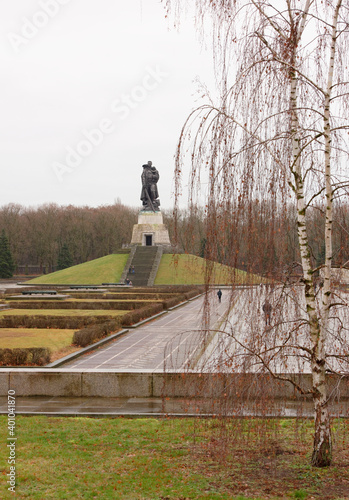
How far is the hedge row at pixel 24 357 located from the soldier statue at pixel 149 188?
1705 inches

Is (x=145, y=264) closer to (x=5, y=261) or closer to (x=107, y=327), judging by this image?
(x=5, y=261)

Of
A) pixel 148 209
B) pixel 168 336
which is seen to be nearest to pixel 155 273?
pixel 148 209

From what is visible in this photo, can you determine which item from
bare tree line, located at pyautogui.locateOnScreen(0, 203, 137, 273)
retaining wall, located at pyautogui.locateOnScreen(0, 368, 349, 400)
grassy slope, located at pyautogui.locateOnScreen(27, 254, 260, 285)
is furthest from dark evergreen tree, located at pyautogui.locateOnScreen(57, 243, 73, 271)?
retaining wall, located at pyautogui.locateOnScreen(0, 368, 349, 400)

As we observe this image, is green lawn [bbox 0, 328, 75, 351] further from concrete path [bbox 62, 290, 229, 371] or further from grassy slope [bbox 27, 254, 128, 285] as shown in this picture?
grassy slope [bbox 27, 254, 128, 285]

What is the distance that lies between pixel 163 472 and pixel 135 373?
3528 mm

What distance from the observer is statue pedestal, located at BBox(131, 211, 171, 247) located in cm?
5338

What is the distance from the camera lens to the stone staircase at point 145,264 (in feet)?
150

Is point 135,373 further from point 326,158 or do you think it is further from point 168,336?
point 168,336

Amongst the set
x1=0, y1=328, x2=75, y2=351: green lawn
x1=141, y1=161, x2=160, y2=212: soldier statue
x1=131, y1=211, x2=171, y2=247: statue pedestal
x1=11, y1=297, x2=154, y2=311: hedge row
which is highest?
x1=141, y1=161, x2=160, y2=212: soldier statue

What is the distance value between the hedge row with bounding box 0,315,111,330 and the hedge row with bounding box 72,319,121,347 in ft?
5.25

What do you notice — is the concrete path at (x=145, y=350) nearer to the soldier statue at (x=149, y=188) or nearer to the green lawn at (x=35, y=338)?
the green lawn at (x=35, y=338)

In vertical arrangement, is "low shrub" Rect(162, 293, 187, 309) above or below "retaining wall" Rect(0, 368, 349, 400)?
above

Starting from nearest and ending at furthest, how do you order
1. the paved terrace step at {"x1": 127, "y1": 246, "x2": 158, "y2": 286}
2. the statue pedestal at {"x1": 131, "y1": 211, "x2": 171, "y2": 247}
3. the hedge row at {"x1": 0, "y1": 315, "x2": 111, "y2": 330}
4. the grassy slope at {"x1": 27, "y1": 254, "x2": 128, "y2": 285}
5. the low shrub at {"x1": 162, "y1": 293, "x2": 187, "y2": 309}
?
the hedge row at {"x1": 0, "y1": 315, "x2": 111, "y2": 330} < the low shrub at {"x1": 162, "y1": 293, "x2": 187, "y2": 309} < the paved terrace step at {"x1": 127, "y1": 246, "x2": 158, "y2": 286} < the grassy slope at {"x1": 27, "y1": 254, "x2": 128, "y2": 285} < the statue pedestal at {"x1": 131, "y1": 211, "x2": 171, "y2": 247}

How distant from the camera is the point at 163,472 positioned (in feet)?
17.7
